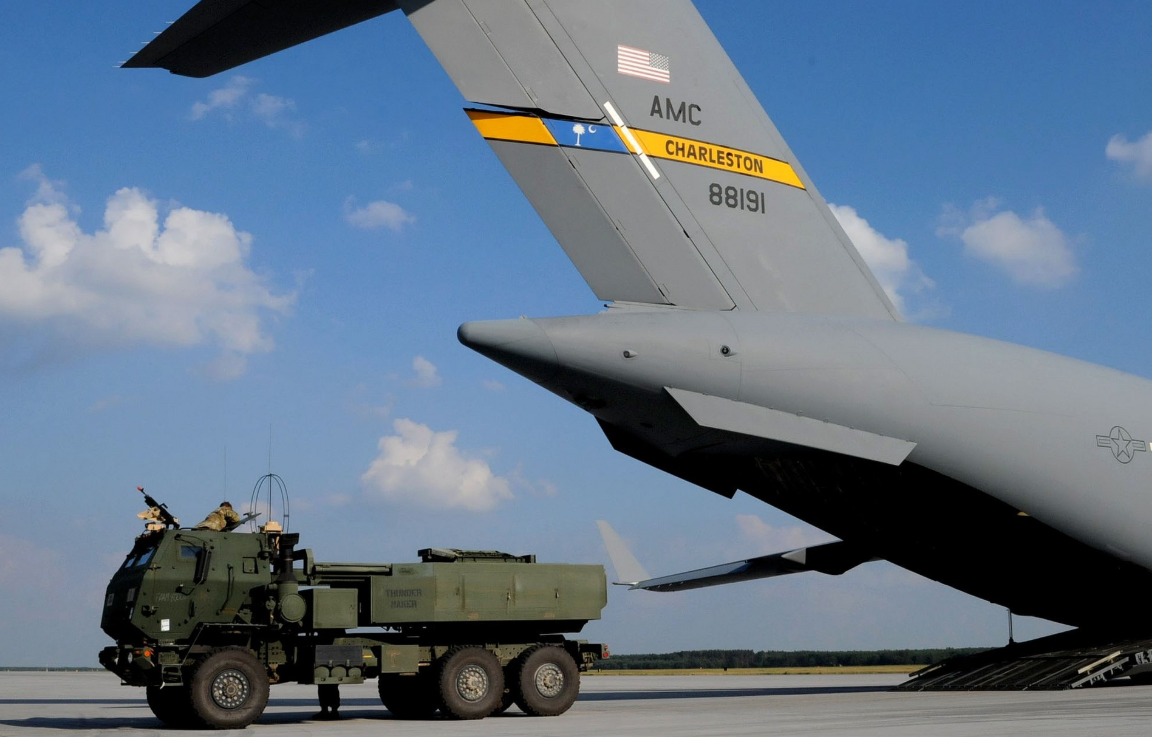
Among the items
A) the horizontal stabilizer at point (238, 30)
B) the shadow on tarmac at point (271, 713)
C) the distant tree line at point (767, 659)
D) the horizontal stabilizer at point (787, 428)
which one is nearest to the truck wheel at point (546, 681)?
the shadow on tarmac at point (271, 713)

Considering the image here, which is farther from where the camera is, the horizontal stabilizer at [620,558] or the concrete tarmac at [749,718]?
the horizontal stabilizer at [620,558]

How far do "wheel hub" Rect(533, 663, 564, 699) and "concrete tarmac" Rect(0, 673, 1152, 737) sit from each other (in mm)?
377

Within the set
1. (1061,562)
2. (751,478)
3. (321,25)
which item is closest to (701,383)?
(751,478)

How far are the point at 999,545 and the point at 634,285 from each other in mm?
5799

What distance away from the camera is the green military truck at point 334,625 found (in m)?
11.1

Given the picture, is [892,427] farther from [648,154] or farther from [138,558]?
[138,558]

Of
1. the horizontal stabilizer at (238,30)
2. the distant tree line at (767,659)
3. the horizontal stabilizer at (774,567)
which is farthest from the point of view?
the distant tree line at (767,659)

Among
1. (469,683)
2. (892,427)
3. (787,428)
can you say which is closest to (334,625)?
(469,683)

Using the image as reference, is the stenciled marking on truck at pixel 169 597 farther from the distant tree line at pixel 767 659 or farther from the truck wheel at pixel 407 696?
the distant tree line at pixel 767 659

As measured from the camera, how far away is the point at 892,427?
11711 mm

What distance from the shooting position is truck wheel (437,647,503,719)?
11891mm

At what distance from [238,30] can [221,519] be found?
17.3 feet

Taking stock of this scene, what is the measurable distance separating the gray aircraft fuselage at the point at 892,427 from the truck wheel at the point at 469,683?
2.80m

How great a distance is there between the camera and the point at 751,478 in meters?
12.6
